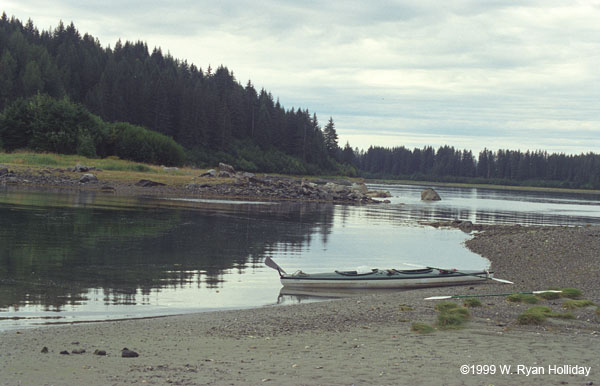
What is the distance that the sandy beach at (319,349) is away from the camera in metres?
9.70

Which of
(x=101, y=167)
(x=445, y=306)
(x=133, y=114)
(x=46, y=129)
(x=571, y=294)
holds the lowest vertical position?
(x=445, y=306)

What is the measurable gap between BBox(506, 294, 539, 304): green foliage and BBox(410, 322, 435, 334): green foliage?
16.8 ft

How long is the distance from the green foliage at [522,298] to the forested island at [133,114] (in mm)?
85790

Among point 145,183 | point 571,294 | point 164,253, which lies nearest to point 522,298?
point 571,294

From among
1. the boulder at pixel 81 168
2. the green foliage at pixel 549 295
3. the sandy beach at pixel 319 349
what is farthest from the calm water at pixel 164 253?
the boulder at pixel 81 168

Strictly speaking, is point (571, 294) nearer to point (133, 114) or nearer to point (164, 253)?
point (164, 253)

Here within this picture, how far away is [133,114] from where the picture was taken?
137125 millimetres

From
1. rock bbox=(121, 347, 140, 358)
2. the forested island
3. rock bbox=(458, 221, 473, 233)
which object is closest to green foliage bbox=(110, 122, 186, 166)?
the forested island

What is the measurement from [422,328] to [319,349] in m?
2.99

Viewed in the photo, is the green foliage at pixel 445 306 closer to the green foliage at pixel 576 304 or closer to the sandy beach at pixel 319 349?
the sandy beach at pixel 319 349

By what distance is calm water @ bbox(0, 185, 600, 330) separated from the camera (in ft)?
60.1

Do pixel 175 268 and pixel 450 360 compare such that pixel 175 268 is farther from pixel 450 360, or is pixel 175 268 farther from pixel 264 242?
pixel 450 360

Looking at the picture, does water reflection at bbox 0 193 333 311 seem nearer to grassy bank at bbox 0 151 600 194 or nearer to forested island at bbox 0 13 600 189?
grassy bank at bbox 0 151 600 194

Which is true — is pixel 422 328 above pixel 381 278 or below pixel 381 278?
above
